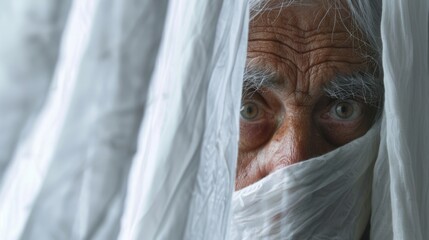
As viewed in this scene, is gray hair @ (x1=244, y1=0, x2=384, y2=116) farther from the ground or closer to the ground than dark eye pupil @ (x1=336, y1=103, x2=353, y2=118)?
farther from the ground

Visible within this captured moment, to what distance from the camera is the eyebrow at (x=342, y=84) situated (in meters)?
1.13

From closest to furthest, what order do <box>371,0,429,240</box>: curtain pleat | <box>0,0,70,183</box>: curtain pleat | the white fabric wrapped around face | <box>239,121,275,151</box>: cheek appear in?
<box>0,0,70,183</box>: curtain pleat, <box>371,0,429,240</box>: curtain pleat, the white fabric wrapped around face, <box>239,121,275,151</box>: cheek

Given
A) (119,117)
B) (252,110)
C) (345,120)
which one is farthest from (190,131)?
(345,120)

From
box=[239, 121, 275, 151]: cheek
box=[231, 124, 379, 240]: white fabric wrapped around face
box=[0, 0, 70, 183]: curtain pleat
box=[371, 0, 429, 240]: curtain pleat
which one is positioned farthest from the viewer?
box=[239, 121, 275, 151]: cheek

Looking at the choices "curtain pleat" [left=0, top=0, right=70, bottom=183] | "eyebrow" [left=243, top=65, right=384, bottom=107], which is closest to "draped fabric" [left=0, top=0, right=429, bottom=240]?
"curtain pleat" [left=0, top=0, right=70, bottom=183]

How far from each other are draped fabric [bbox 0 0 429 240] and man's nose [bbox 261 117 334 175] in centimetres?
38

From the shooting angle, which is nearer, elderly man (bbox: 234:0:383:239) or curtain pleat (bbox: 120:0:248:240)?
curtain pleat (bbox: 120:0:248:240)

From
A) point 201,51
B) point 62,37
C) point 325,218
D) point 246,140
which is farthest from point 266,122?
point 62,37

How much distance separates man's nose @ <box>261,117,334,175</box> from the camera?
1.10 meters

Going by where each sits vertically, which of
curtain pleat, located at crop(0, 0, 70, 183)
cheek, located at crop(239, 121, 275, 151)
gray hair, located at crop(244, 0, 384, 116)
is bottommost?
curtain pleat, located at crop(0, 0, 70, 183)

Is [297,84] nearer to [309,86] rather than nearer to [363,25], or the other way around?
[309,86]

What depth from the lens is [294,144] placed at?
111 cm

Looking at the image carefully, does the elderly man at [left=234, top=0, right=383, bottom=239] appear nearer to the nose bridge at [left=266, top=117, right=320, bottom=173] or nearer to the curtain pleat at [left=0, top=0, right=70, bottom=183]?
the nose bridge at [left=266, top=117, right=320, bottom=173]

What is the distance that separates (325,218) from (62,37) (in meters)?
0.65
